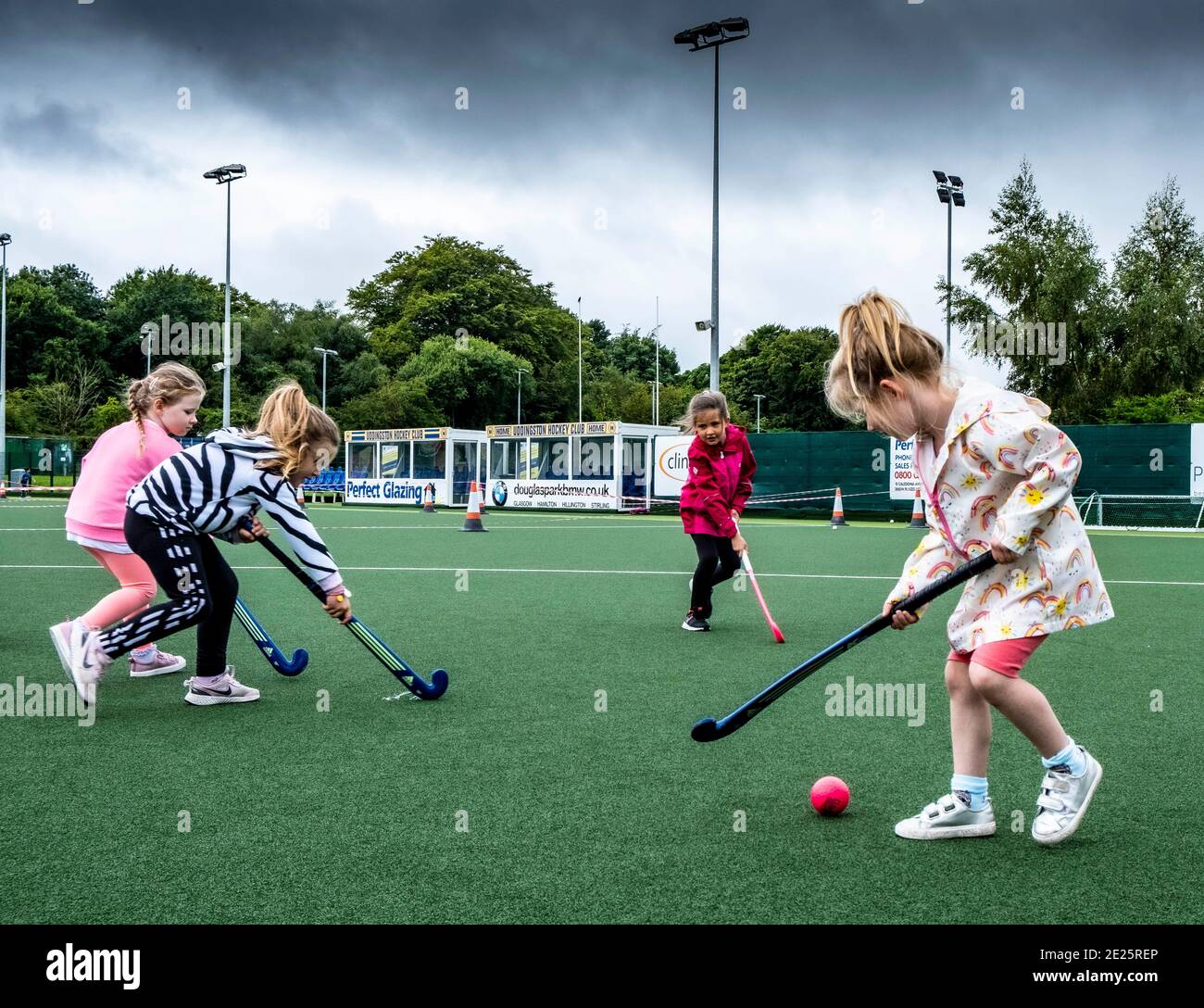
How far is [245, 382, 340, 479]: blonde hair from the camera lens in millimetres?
5027

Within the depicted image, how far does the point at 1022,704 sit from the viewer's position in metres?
3.35

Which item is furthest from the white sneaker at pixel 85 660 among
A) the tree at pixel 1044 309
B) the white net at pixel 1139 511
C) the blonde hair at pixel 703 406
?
the tree at pixel 1044 309

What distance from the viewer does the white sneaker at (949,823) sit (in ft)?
11.5

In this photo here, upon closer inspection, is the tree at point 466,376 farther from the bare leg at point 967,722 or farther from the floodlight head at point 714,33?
the bare leg at point 967,722

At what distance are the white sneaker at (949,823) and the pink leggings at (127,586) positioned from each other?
12.7ft

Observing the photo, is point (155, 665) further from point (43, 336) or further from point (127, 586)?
point (43, 336)

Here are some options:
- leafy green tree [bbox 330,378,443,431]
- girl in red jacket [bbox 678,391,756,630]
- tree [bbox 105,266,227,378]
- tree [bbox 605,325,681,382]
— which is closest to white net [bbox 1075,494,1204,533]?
girl in red jacket [bbox 678,391,756,630]

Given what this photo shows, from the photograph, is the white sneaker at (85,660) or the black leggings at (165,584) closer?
the white sneaker at (85,660)

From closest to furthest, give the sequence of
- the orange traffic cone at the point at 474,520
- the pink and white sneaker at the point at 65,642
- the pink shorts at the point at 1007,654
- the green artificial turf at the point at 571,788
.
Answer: the green artificial turf at the point at 571,788 → the pink shorts at the point at 1007,654 → the pink and white sneaker at the point at 65,642 → the orange traffic cone at the point at 474,520

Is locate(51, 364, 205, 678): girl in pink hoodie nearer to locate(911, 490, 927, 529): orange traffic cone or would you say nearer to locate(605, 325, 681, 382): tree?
locate(911, 490, 927, 529): orange traffic cone
